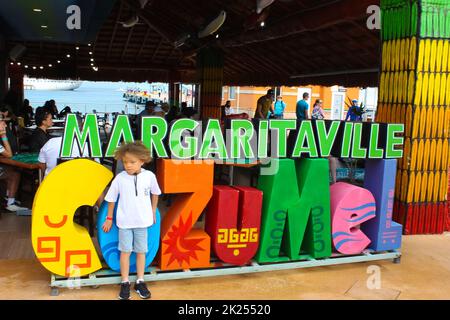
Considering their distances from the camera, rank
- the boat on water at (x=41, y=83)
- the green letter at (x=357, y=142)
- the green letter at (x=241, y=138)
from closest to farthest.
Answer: the green letter at (x=241, y=138) → the green letter at (x=357, y=142) → the boat on water at (x=41, y=83)

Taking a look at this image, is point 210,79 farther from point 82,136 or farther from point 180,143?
point 82,136

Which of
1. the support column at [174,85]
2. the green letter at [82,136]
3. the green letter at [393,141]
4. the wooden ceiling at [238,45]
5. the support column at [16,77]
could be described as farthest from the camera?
the support column at [16,77]

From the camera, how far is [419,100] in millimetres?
5332

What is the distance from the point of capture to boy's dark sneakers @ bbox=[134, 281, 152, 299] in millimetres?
3517

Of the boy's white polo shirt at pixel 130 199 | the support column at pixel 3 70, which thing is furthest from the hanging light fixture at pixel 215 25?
the boy's white polo shirt at pixel 130 199

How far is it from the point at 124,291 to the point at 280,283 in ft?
4.24

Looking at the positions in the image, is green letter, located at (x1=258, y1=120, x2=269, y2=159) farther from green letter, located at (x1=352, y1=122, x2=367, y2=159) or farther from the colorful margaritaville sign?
green letter, located at (x1=352, y1=122, x2=367, y2=159)

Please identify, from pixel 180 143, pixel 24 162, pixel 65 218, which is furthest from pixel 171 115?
pixel 65 218

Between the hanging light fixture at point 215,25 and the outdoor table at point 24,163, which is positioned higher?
the hanging light fixture at point 215,25

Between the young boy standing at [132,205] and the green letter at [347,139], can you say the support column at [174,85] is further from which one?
the young boy standing at [132,205]

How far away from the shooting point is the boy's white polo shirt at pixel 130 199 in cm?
350

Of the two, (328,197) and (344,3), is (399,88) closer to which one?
(328,197)

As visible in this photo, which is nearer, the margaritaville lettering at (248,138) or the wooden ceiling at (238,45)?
the margaritaville lettering at (248,138)

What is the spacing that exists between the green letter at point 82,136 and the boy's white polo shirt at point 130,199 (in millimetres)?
352
